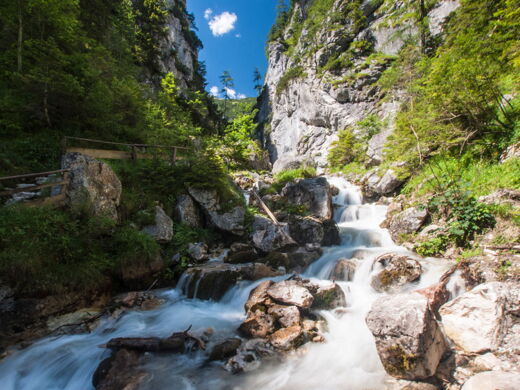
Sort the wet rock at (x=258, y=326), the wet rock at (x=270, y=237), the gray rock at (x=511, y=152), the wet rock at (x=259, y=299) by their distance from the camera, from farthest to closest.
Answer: the wet rock at (x=270, y=237), the gray rock at (x=511, y=152), the wet rock at (x=259, y=299), the wet rock at (x=258, y=326)

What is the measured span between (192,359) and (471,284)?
6.18 m

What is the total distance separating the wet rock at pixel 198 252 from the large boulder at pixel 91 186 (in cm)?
269

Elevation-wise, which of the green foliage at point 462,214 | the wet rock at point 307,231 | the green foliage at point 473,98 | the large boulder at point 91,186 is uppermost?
the green foliage at point 473,98

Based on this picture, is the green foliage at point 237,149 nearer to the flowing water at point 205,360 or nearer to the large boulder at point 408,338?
the flowing water at point 205,360

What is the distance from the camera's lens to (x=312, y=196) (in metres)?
13.3

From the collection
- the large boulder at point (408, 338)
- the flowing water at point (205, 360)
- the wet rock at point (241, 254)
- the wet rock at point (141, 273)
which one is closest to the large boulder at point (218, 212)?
the wet rock at point (241, 254)

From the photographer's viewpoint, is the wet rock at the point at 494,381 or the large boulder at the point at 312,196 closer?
the wet rock at the point at 494,381

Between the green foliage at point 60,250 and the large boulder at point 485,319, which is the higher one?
the green foliage at point 60,250

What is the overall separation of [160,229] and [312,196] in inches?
327

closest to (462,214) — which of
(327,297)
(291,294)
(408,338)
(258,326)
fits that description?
(327,297)

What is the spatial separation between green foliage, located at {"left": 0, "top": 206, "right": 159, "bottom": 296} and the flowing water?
3.96ft

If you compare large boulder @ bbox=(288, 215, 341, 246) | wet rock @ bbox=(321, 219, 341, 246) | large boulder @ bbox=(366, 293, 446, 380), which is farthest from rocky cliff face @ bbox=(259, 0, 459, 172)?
large boulder @ bbox=(366, 293, 446, 380)

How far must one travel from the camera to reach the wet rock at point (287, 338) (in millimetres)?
4680

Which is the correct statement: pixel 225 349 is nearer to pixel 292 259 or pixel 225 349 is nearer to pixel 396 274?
pixel 292 259
